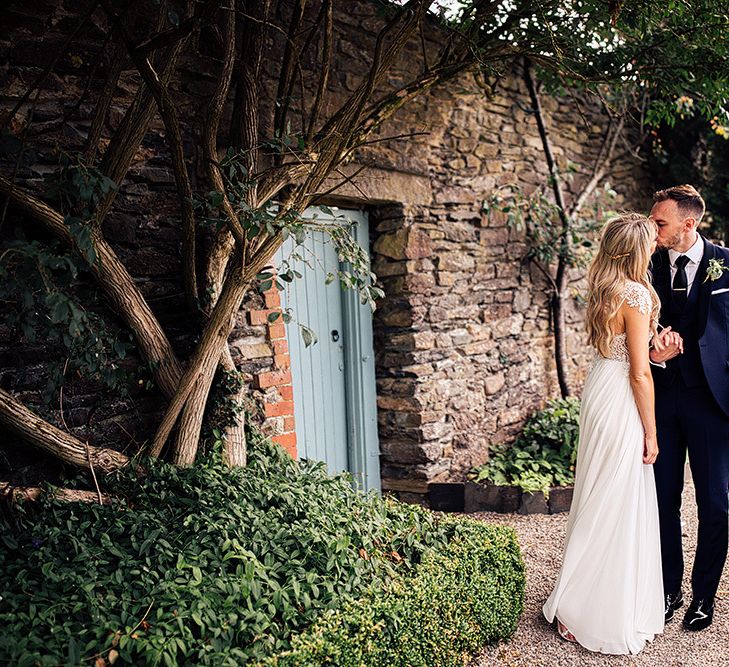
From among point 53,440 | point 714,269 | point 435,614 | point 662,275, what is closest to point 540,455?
point 662,275

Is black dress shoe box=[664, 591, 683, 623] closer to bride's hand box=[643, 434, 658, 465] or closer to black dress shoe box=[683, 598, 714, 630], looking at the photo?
black dress shoe box=[683, 598, 714, 630]

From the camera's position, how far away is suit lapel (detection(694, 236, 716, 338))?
12.0 feet

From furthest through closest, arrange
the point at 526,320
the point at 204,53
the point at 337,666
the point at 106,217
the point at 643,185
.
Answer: the point at 643,185 < the point at 526,320 < the point at 204,53 < the point at 106,217 < the point at 337,666

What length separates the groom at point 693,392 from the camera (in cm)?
359

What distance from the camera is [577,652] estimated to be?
341cm

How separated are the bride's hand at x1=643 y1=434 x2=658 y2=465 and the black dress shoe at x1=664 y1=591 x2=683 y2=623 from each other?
2.87 feet

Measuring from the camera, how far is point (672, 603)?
3816mm

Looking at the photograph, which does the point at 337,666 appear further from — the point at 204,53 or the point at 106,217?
the point at 204,53

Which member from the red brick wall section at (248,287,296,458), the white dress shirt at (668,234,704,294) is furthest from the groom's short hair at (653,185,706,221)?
the red brick wall section at (248,287,296,458)

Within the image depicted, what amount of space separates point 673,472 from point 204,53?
345 cm

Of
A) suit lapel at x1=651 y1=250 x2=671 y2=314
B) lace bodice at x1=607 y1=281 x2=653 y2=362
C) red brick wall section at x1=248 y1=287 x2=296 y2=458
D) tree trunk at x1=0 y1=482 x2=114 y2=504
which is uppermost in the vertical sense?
suit lapel at x1=651 y1=250 x2=671 y2=314

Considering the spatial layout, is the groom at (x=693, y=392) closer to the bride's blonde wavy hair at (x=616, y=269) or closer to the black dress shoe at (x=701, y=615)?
the black dress shoe at (x=701, y=615)

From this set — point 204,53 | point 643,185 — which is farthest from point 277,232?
point 643,185

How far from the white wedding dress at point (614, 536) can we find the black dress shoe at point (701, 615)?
219mm
